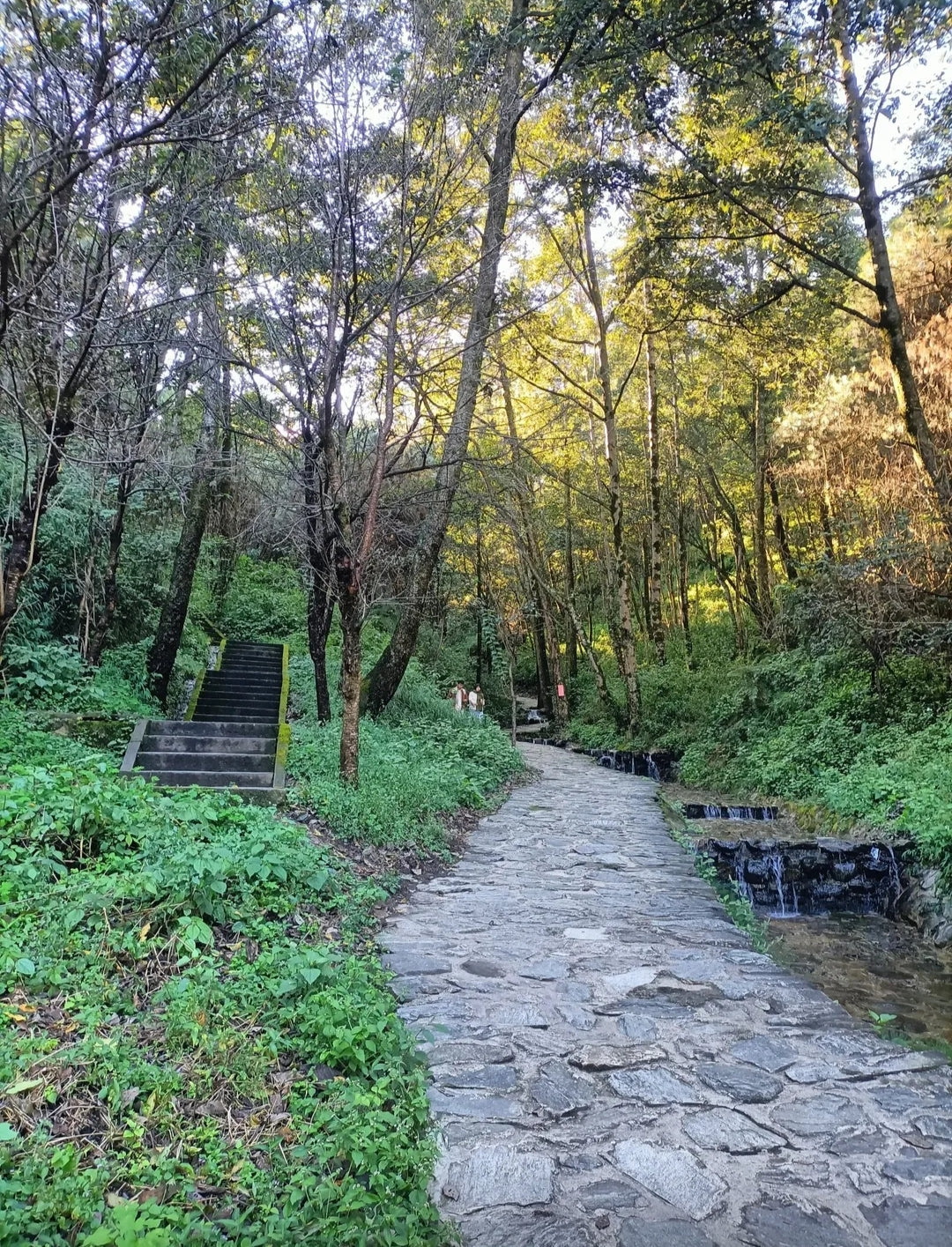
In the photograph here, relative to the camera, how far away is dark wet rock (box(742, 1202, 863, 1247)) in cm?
217

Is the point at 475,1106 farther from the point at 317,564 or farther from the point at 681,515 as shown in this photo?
the point at 681,515

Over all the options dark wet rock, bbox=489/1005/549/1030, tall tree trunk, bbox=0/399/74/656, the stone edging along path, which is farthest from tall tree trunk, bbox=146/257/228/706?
dark wet rock, bbox=489/1005/549/1030

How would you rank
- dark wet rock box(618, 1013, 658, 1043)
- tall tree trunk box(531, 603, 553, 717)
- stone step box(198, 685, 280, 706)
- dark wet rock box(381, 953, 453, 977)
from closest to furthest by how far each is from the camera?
dark wet rock box(618, 1013, 658, 1043)
dark wet rock box(381, 953, 453, 977)
stone step box(198, 685, 280, 706)
tall tree trunk box(531, 603, 553, 717)

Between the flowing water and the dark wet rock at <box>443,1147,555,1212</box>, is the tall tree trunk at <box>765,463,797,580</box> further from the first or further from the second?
the dark wet rock at <box>443,1147,555,1212</box>

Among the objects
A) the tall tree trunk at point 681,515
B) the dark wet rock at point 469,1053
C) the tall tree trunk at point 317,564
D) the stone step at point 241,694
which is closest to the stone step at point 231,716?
the stone step at point 241,694

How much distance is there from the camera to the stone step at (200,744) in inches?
320

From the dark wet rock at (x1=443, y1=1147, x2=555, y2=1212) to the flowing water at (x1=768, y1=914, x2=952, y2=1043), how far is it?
121 inches

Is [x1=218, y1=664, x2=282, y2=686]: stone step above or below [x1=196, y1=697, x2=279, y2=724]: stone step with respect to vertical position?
above

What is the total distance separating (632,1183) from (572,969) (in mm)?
1876

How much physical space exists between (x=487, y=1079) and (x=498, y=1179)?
26.3 inches

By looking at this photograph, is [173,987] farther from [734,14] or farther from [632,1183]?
[734,14]

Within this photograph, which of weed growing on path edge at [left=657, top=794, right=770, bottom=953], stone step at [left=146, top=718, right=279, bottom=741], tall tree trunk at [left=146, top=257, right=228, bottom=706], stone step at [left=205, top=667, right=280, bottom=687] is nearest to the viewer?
weed growing on path edge at [left=657, top=794, right=770, bottom=953]

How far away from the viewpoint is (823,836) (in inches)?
336

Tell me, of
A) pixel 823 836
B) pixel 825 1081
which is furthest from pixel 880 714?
pixel 825 1081
